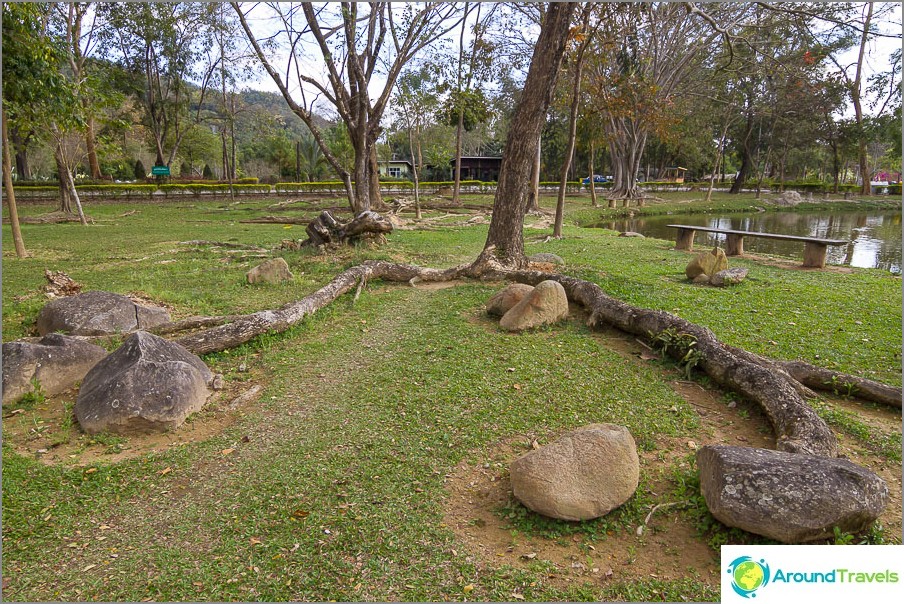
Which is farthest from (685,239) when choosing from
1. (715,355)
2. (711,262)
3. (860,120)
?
(860,120)

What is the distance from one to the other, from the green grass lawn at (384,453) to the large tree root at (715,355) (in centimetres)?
18

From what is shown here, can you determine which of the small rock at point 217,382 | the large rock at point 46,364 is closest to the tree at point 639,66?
the small rock at point 217,382

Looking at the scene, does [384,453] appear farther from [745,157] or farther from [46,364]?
[745,157]

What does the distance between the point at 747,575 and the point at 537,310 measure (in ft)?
12.6

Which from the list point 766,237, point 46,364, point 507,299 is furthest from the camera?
point 766,237

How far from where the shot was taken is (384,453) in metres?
3.46

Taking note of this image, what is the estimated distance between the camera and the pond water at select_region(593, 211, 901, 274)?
42.5 feet

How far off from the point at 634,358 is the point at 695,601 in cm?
291

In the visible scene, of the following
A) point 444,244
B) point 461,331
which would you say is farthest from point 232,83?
point 461,331

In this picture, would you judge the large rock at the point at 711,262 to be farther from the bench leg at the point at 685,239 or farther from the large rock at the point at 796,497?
the large rock at the point at 796,497

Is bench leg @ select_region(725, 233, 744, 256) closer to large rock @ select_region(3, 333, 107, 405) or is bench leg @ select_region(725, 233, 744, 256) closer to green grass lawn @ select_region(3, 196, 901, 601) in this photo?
green grass lawn @ select_region(3, 196, 901, 601)

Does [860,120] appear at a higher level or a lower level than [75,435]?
higher

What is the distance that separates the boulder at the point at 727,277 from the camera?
785 cm

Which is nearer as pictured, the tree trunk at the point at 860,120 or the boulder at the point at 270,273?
the boulder at the point at 270,273
